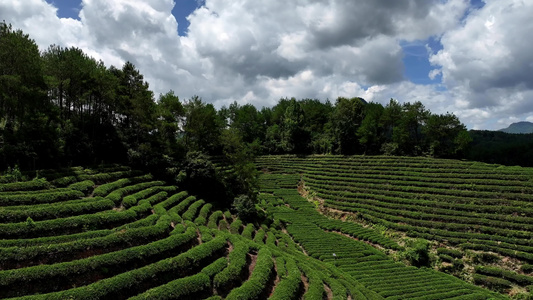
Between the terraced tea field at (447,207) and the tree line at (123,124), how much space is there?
12.9m

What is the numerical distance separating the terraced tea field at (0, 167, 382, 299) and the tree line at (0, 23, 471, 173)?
6558 millimetres

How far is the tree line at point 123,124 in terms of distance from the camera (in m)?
25.4

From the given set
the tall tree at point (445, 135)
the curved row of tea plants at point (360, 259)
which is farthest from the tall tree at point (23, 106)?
Result: the tall tree at point (445, 135)

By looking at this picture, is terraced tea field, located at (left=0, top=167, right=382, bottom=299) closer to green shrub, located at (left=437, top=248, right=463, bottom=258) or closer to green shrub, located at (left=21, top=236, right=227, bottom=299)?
green shrub, located at (left=21, top=236, right=227, bottom=299)

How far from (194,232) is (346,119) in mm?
57578

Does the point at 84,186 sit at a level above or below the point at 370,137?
below

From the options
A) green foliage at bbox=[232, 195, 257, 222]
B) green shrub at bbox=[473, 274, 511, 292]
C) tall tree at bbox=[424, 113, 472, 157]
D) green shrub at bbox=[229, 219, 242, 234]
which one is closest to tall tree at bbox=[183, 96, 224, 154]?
green foliage at bbox=[232, 195, 257, 222]

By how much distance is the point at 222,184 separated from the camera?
3700cm

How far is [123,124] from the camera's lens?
136ft

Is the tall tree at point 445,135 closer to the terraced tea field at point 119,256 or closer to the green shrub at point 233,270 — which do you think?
the terraced tea field at point 119,256

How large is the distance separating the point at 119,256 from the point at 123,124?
3122cm

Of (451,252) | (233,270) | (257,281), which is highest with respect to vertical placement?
(233,270)

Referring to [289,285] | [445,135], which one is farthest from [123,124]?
[445,135]

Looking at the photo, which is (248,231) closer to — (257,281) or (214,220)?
(214,220)
